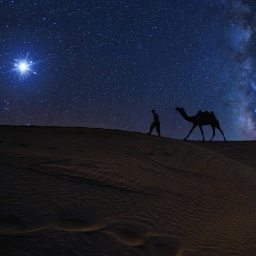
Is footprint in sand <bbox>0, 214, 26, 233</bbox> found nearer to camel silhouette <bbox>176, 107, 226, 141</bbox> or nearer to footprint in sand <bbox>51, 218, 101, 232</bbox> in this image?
footprint in sand <bbox>51, 218, 101, 232</bbox>

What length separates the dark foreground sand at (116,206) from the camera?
3.55 metres

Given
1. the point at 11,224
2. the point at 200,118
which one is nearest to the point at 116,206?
the point at 11,224

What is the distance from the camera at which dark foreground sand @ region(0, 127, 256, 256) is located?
355 cm

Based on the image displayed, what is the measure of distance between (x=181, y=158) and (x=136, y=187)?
14.9 ft

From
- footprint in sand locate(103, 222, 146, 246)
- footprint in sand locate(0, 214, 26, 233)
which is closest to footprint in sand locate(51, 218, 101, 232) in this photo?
footprint in sand locate(103, 222, 146, 246)

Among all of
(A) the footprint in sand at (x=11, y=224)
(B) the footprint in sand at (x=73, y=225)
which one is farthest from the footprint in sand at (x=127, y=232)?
(A) the footprint in sand at (x=11, y=224)

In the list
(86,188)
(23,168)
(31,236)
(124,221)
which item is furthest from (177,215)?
(23,168)

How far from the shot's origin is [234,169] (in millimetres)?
10039

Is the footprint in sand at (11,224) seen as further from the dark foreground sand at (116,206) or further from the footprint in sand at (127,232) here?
the footprint in sand at (127,232)

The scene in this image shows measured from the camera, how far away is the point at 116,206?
483 centimetres

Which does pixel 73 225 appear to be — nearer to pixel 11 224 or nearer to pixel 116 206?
pixel 11 224

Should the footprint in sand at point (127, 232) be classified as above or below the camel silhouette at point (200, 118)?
below

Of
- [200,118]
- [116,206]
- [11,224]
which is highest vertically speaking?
[200,118]

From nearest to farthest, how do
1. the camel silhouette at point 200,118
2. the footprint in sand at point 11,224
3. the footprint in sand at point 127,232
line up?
the footprint in sand at point 11,224, the footprint in sand at point 127,232, the camel silhouette at point 200,118
